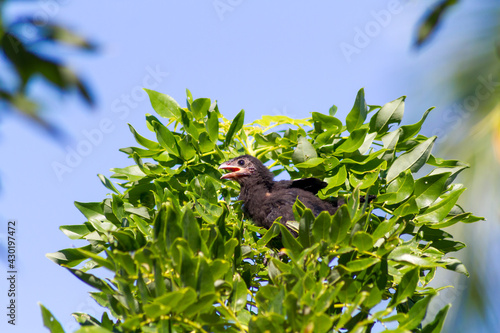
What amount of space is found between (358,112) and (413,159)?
351 millimetres

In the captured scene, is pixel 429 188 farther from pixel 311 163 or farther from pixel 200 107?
pixel 200 107

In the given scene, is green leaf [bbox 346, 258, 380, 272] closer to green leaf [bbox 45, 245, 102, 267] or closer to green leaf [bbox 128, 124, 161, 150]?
green leaf [bbox 45, 245, 102, 267]

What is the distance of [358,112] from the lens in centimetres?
275

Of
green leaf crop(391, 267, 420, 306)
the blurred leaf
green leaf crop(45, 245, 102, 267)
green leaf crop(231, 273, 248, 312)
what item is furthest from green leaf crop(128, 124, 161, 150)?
the blurred leaf

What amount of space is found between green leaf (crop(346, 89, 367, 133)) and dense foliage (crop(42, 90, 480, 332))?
11mm

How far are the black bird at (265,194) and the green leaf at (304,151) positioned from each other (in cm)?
32

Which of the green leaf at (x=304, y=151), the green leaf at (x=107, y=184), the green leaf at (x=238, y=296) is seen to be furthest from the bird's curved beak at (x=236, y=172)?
the green leaf at (x=238, y=296)

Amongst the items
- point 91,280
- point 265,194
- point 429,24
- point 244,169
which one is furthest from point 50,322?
point 429,24

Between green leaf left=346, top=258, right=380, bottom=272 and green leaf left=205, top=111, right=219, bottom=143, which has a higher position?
green leaf left=205, top=111, right=219, bottom=143

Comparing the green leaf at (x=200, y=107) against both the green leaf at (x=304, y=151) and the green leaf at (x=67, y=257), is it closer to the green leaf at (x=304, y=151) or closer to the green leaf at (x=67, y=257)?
the green leaf at (x=304, y=151)

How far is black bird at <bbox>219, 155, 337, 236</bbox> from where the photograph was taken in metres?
3.23

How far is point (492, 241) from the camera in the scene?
4.16 metres

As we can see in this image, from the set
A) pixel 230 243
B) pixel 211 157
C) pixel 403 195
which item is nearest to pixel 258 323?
pixel 230 243

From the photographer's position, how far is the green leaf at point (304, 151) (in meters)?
2.79
